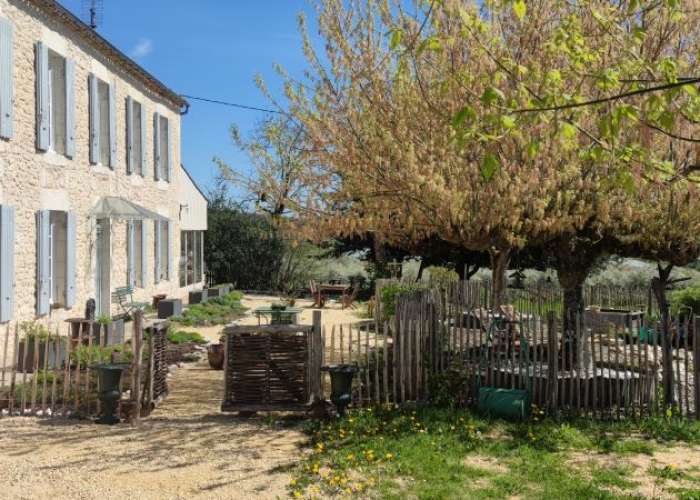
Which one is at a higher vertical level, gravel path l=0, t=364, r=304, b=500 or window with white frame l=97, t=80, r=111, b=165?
window with white frame l=97, t=80, r=111, b=165

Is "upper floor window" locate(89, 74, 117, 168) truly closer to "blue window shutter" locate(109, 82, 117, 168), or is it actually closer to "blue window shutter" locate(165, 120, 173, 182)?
"blue window shutter" locate(109, 82, 117, 168)

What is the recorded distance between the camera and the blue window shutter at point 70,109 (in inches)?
495

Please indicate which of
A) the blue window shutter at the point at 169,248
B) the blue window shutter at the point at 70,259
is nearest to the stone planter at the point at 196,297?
the blue window shutter at the point at 169,248

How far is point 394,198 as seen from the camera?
892 cm

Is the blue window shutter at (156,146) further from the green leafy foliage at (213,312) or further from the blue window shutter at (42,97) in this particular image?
the blue window shutter at (42,97)

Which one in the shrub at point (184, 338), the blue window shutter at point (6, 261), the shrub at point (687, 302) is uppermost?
the blue window shutter at point (6, 261)

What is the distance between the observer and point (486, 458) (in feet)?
19.8

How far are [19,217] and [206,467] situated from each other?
22.5 ft

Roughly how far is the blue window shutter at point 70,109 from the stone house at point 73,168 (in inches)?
0.7

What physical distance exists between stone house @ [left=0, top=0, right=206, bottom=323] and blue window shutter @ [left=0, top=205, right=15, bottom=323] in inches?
0.7

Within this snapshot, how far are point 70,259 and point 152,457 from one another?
7.57 m

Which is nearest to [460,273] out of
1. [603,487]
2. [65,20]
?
[65,20]

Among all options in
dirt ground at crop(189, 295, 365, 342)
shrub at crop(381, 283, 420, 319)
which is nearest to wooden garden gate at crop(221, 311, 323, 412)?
dirt ground at crop(189, 295, 365, 342)

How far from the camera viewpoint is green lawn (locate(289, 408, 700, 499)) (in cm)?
523
